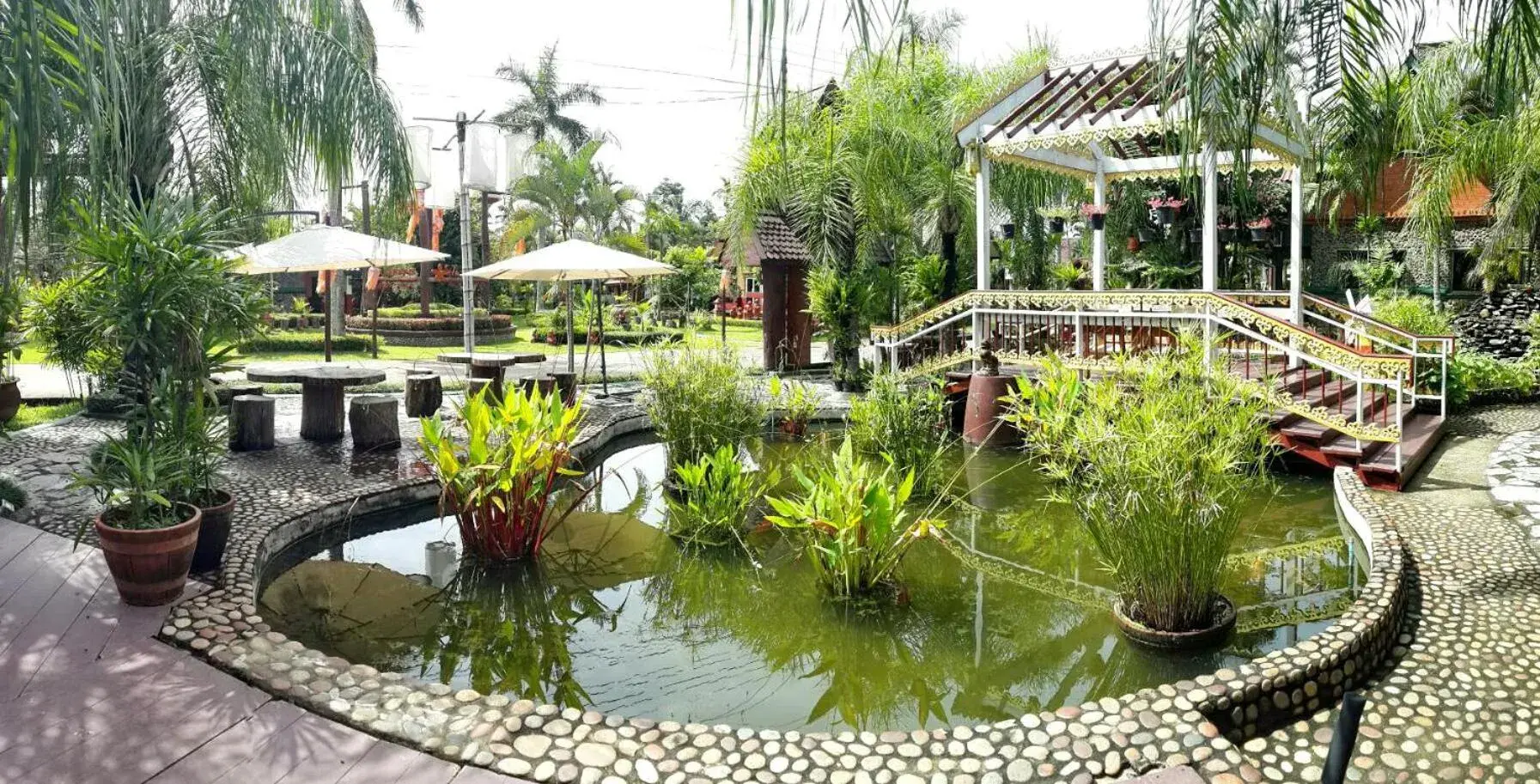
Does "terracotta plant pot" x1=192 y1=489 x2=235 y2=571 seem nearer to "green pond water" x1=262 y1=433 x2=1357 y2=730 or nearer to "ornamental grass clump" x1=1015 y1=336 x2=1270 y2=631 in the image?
"green pond water" x1=262 y1=433 x2=1357 y2=730

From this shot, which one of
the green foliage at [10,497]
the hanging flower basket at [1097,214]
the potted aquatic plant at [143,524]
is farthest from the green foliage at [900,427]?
the green foliage at [10,497]

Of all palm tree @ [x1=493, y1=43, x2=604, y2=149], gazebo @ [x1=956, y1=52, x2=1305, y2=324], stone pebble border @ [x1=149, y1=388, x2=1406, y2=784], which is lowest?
stone pebble border @ [x1=149, y1=388, x2=1406, y2=784]

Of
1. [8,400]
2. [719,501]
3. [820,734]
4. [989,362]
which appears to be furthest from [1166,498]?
[8,400]

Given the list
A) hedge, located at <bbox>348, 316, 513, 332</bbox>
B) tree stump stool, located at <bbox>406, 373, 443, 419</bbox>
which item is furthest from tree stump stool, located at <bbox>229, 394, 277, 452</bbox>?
hedge, located at <bbox>348, 316, 513, 332</bbox>

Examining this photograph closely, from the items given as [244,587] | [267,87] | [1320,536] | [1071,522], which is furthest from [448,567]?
[1320,536]

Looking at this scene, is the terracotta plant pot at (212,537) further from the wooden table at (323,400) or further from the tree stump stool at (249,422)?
the wooden table at (323,400)

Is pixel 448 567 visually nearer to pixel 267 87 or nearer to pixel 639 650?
pixel 639 650

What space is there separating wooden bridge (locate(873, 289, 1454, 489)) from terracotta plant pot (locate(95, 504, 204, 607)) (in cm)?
573

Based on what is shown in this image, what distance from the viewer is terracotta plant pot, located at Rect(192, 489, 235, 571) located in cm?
539

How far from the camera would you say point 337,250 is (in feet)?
35.9

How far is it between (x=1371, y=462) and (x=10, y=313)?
12.9m

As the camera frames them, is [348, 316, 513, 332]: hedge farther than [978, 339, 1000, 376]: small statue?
Yes

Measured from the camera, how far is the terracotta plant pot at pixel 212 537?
5.39m

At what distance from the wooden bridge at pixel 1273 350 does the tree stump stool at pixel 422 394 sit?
4.94 metres
